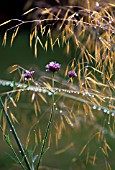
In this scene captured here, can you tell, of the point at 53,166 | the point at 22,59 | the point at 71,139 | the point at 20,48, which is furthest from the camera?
the point at 20,48

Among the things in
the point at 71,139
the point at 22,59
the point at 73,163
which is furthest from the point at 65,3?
the point at 73,163

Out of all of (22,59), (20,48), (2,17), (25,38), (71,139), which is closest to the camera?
(71,139)

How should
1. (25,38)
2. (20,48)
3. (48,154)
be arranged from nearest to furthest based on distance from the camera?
(48,154)
(20,48)
(25,38)

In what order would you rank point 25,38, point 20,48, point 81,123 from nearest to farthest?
point 81,123, point 20,48, point 25,38

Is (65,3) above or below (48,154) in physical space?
above

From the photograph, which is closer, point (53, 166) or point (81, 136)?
point (53, 166)

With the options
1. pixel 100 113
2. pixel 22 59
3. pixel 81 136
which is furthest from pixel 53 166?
pixel 22 59

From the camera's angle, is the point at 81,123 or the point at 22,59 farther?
Answer: the point at 22,59

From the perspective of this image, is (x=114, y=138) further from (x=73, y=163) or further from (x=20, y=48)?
(x=20, y=48)

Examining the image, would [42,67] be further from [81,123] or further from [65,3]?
[81,123]
